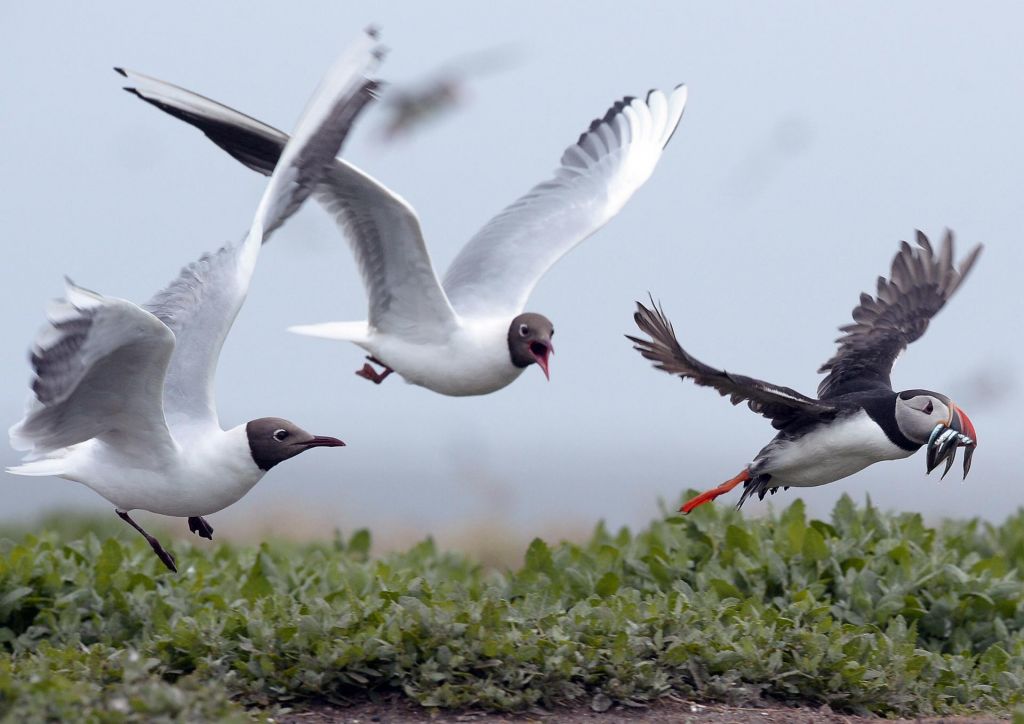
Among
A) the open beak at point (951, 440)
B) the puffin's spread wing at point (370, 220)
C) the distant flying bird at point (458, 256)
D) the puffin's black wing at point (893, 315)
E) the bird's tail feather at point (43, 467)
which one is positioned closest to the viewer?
the bird's tail feather at point (43, 467)

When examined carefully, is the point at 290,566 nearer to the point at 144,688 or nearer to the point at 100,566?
the point at 100,566

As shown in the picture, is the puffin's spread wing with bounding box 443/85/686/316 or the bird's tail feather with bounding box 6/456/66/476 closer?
the bird's tail feather with bounding box 6/456/66/476

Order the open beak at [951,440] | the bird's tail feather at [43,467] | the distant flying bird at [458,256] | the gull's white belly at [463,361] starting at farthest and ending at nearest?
the gull's white belly at [463,361] < the distant flying bird at [458,256] < the open beak at [951,440] < the bird's tail feather at [43,467]

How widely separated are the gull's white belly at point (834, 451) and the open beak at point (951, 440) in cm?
13

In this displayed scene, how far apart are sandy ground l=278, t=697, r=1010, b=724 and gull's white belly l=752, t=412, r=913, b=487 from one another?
49.4 inches

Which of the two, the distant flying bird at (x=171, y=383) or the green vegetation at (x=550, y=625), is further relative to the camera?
the green vegetation at (x=550, y=625)

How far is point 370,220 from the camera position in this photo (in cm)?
715

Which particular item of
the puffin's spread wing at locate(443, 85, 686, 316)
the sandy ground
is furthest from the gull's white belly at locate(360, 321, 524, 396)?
→ the sandy ground

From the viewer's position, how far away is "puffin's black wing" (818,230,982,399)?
6.91 metres

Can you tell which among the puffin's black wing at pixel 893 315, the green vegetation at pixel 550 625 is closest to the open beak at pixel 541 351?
the green vegetation at pixel 550 625

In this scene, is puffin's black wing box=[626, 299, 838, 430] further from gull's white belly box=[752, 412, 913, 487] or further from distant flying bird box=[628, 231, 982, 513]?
gull's white belly box=[752, 412, 913, 487]

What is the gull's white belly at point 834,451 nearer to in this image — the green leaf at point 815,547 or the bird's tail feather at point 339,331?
the green leaf at point 815,547

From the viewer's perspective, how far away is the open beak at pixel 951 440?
6.02 m

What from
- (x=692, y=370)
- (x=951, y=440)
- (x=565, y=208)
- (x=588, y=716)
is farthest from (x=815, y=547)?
(x=565, y=208)
